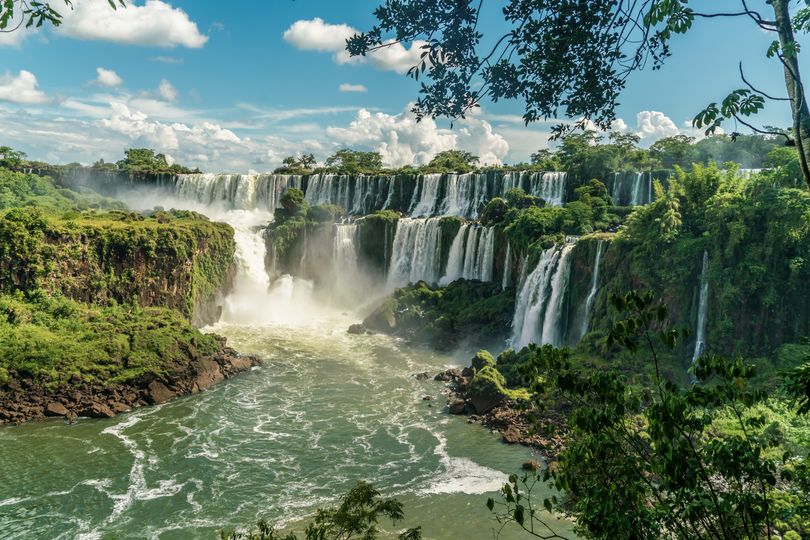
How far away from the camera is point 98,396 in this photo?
20.6m

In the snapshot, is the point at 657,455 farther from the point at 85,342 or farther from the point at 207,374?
the point at 85,342

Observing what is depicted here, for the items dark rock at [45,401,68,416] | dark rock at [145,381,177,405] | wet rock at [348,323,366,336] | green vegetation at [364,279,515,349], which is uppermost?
green vegetation at [364,279,515,349]

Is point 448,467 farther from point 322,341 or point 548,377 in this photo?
point 322,341

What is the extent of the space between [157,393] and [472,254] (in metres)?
20.3

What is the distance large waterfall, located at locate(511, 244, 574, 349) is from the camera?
84.7ft

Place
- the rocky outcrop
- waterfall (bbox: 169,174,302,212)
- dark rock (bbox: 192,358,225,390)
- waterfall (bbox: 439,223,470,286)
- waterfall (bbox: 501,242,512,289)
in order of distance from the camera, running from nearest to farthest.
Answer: the rocky outcrop → dark rock (bbox: 192,358,225,390) → waterfall (bbox: 501,242,512,289) → waterfall (bbox: 439,223,470,286) → waterfall (bbox: 169,174,302,212)

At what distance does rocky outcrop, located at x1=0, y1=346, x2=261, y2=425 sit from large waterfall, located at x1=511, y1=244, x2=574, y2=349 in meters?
15.2

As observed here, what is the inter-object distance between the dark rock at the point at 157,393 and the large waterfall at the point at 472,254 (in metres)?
19.1

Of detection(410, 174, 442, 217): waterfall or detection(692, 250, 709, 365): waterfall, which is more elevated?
detection(410, 174, 442, 217): waterfall

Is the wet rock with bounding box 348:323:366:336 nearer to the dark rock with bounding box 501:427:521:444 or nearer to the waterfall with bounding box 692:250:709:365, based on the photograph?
the dark rock with bounding box 501:427:521:444

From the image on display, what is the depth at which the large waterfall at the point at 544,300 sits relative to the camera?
84.7 ft

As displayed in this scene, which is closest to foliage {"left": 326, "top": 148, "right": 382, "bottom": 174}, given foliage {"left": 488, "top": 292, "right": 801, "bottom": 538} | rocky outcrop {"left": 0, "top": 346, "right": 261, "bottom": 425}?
rocky outcrop {"left": 0, "top": 346, "right": 261, "bottom": 425}

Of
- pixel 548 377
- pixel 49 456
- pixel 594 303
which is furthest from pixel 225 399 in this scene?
pixel 548 377

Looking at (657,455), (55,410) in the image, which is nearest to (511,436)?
(657,455)
